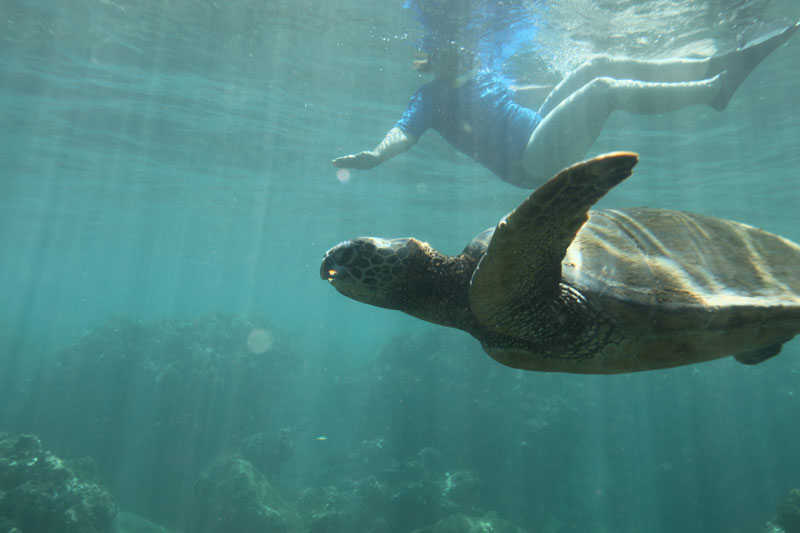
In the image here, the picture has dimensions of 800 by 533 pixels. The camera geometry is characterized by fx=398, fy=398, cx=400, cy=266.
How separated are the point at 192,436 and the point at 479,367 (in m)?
11.7

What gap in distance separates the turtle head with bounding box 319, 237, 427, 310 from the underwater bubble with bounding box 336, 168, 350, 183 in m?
16.5

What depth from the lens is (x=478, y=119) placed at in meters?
6.18

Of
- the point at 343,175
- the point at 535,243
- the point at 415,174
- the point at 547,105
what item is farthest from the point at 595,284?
the point at 343,175

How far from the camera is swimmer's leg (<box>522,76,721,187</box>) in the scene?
17.1 feet

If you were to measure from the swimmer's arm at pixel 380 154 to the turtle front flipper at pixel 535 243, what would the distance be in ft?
9.34

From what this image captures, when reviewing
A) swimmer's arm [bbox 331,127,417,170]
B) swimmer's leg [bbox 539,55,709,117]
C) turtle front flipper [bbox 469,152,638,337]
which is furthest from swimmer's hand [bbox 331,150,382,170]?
swimmer's leg [bbox 539,55,709,117]


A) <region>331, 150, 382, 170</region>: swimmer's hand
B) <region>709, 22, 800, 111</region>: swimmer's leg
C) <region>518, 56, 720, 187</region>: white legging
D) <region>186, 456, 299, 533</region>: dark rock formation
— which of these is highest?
<region>709, 22, 800, 111</region>: swimmer's leg

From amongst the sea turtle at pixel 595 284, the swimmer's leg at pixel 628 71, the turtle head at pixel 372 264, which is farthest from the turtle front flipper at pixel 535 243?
the swimmer's leg at pixel 628 71

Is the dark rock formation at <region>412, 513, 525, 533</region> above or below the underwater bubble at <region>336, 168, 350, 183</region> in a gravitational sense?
below

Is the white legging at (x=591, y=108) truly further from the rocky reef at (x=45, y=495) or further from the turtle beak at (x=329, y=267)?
the rocky reef at (x=45, y=495)

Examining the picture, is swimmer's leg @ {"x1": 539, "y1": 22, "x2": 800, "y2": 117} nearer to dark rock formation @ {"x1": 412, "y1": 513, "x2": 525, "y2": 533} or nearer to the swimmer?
the swimmer

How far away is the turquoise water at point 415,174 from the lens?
376 inches

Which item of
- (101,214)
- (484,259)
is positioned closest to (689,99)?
(484,259)

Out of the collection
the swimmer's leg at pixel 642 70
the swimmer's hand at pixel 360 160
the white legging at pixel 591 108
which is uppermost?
the swimmer's leg at pixel 642 70
